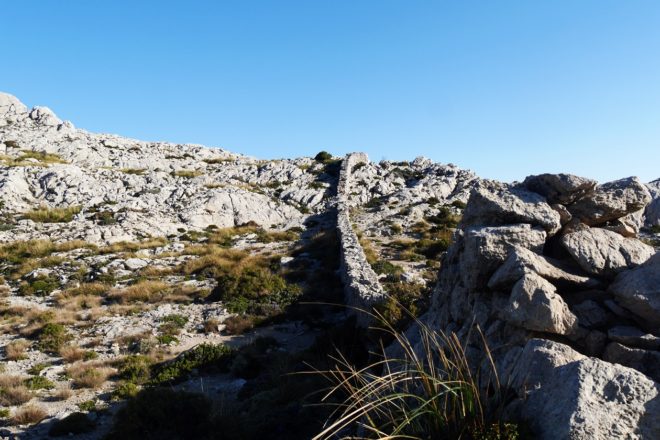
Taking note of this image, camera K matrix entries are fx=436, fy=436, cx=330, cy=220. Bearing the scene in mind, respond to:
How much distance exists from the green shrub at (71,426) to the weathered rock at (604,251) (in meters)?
11.1

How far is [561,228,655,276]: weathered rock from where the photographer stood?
6.52 m

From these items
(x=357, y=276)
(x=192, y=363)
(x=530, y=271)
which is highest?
(x=530, y=271)

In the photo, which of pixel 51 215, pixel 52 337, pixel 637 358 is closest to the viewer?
pixel 637 358

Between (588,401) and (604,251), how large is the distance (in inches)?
137

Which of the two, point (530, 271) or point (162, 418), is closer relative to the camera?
point (530, 271)

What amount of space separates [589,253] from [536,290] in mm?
1684

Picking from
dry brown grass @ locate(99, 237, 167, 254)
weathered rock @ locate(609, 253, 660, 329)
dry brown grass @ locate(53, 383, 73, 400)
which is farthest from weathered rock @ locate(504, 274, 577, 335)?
dry brown grass @ locate(99, 237, 167, 254)

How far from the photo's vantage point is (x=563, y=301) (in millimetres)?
→ 5777

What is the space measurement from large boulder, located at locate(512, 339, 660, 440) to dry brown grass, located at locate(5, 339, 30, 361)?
54.0 feet

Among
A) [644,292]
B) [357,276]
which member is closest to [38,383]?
[357,276]

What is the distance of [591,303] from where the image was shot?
19.5 feet

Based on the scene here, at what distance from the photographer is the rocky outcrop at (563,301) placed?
13.3 ft

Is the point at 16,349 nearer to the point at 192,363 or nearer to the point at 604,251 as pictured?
the point at 192,363

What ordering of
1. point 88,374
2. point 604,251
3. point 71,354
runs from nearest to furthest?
point 604,251
point 88,374
point 71,354
